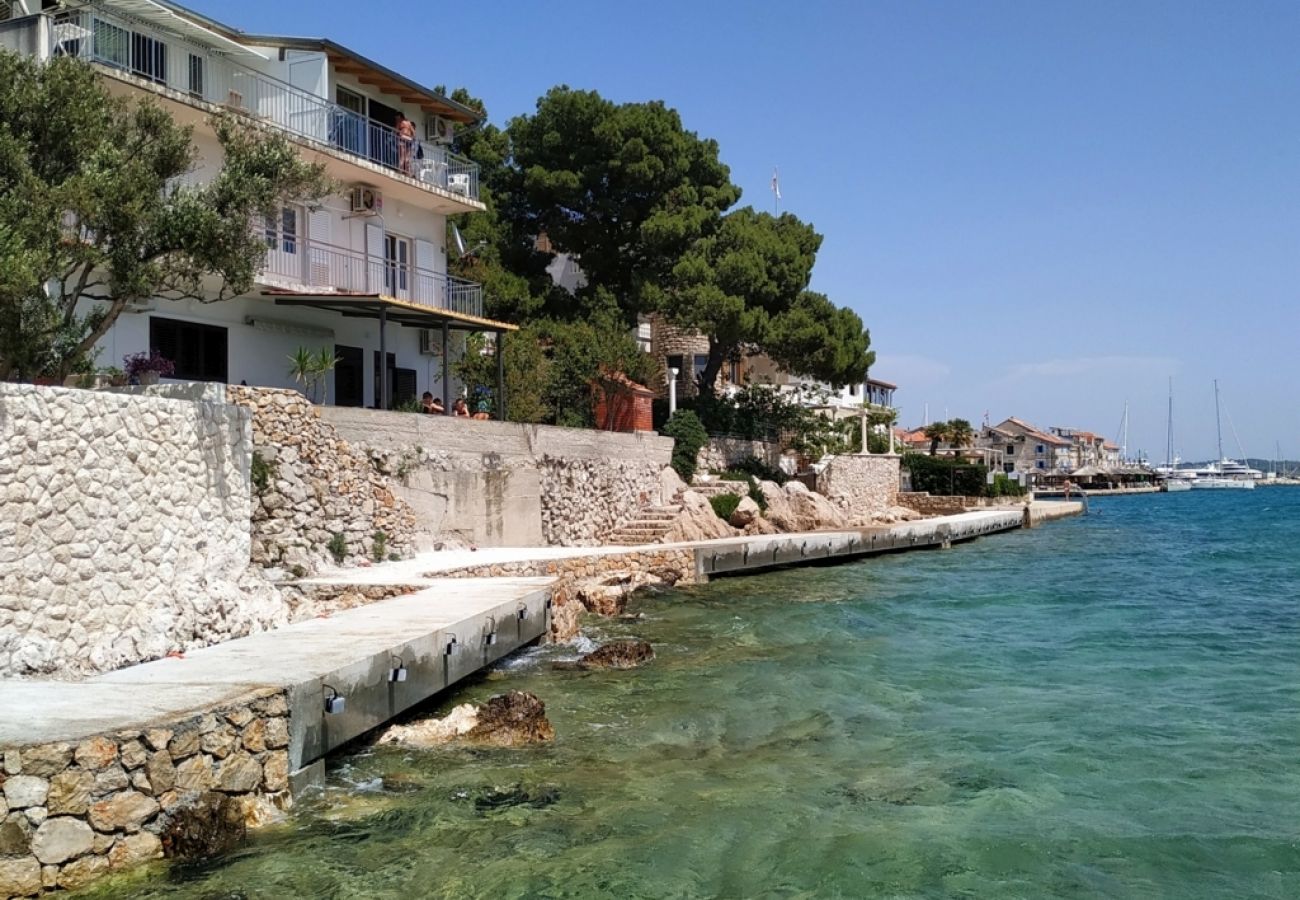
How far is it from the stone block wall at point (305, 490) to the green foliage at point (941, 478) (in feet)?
157

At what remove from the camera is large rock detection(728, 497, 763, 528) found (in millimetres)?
34594

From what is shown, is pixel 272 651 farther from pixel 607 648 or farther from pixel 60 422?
pixel 607 648

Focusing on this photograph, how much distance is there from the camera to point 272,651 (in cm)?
1133

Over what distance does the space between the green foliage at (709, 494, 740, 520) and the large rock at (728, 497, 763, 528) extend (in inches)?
5.1

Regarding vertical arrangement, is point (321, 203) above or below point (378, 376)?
above

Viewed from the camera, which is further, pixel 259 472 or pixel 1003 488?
pixel 1003 488

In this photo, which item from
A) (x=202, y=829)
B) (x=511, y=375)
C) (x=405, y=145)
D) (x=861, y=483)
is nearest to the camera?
(x=202, y=829)

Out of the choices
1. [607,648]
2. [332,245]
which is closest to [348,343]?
[332,245]

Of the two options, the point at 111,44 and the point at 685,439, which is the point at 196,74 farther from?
the point at 685,439

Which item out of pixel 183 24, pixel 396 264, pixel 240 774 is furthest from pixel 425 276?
pixel 240 774

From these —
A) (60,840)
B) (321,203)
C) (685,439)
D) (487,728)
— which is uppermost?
(321,203)

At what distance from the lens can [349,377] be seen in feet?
91.0

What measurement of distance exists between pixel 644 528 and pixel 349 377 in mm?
8894

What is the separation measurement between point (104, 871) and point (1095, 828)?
295 inches
